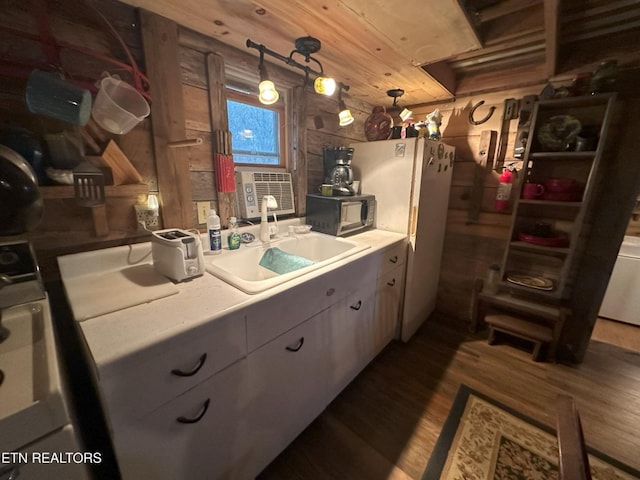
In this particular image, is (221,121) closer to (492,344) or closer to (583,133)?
(583,133)

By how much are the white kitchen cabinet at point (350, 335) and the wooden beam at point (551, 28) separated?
4.50 feet

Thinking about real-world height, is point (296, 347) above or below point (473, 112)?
below

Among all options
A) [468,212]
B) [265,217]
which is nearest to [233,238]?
[265,217]

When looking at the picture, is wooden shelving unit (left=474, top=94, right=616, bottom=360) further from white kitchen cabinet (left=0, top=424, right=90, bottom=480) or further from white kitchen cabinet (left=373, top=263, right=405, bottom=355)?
white kitchen cabinet (left=0, top=424, right=90, bottom=480)

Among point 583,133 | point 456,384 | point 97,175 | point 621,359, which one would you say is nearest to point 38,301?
point 97,175

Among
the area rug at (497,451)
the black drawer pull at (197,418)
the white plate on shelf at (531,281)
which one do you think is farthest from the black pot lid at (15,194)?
the white plate on shelf at (531,281)

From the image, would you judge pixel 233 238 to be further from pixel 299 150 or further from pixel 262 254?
pixel 299 150

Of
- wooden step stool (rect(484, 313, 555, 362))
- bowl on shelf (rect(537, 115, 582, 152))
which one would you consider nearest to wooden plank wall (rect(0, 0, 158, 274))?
bowl on shelf (rect(537, 115, 582, 152))

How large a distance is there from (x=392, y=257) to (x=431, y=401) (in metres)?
0.86

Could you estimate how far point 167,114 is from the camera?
1088 millimetres

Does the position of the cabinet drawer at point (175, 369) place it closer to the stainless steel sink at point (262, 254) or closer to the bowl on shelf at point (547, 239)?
the stainless steel sink at point (262, 254)

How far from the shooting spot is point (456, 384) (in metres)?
1.57

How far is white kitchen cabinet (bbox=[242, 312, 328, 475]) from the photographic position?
91cm

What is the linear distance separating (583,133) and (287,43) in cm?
190
